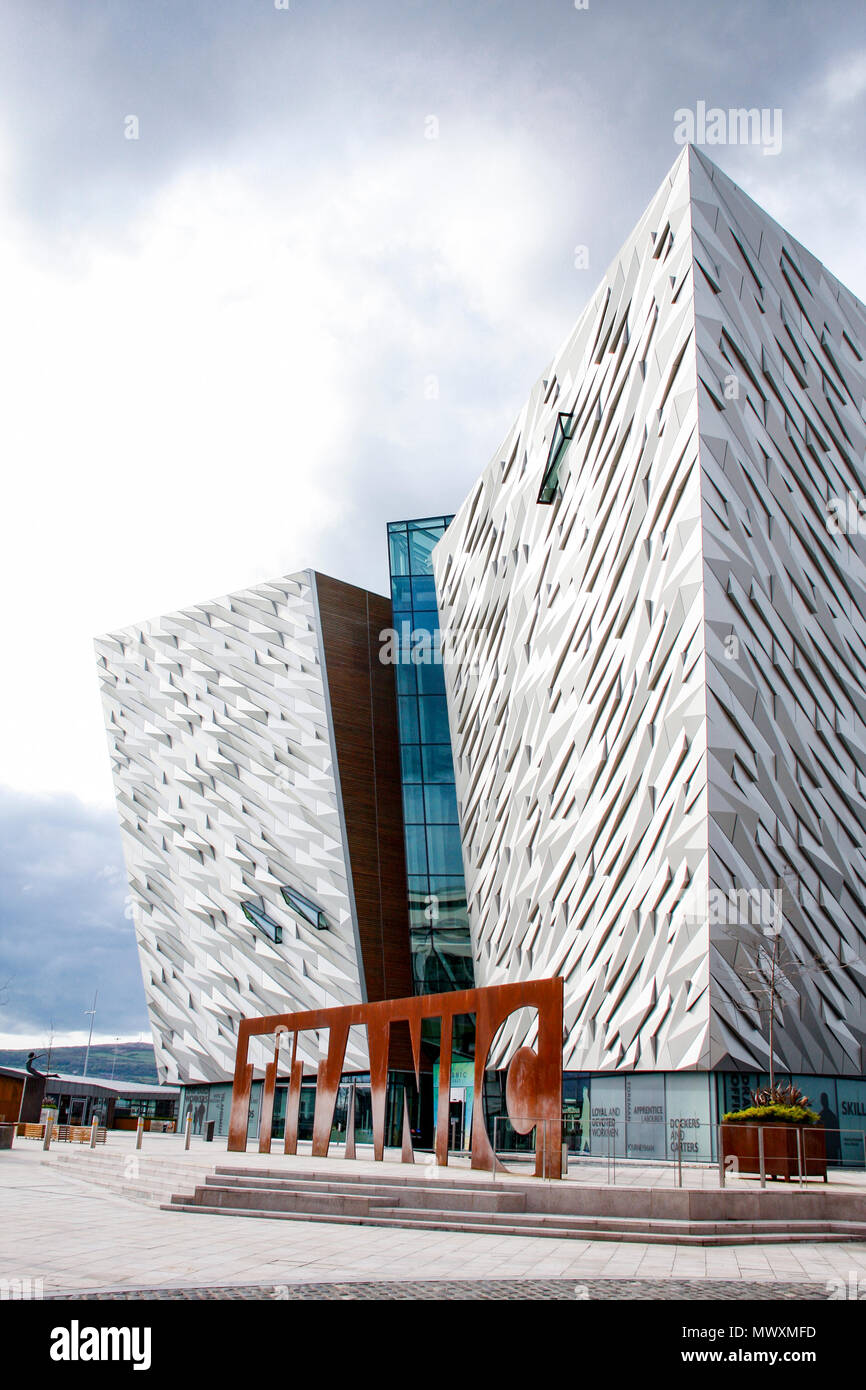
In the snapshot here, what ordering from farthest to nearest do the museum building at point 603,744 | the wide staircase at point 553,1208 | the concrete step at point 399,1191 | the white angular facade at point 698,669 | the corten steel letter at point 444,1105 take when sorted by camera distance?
the museum building at point 603,744
the white angular facade at point 698,669
the corten steel letter at point 444,1105
the concrete step at point 399,1191
the wide staircase at point 553,1208

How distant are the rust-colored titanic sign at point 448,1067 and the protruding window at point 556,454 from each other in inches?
686

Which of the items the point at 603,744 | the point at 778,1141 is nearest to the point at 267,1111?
the point at 603,744

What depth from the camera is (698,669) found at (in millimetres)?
24781

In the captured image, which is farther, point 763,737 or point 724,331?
point 724,331

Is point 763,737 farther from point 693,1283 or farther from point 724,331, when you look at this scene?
point 693,1283

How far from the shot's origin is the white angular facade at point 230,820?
39.3m

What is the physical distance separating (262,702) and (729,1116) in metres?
27.5

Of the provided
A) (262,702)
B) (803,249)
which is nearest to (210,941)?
(262,702)

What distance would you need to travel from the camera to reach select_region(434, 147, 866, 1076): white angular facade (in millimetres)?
24156

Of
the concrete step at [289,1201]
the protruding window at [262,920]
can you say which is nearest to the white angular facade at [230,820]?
the protruding window at [262,920]

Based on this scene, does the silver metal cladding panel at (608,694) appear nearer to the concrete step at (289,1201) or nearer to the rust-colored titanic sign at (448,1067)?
the rust-colored titanic sign at (448,1067)

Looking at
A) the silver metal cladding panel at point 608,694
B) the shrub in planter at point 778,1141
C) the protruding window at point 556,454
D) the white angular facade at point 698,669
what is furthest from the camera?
the protruding window at point 556,454

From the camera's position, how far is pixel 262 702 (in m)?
42.3

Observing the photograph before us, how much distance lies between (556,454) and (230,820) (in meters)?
19.8
